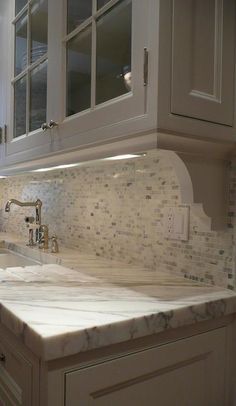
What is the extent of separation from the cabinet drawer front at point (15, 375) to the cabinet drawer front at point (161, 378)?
10 centimetres

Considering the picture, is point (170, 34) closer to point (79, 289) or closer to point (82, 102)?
point (82, 102)

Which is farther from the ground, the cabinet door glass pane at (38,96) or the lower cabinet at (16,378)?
the cabinet door glass pane at (38,96)

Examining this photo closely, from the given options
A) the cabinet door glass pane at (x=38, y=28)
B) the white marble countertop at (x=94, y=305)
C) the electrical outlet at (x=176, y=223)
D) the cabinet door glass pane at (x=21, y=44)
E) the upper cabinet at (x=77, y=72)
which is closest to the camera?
the white marble countertop at (x=94, y=305)

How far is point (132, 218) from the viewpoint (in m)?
1.21

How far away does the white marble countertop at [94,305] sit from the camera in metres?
0.61

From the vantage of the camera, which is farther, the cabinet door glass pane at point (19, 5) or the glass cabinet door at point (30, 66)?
the cabinet door glass pane at point (19, 5)

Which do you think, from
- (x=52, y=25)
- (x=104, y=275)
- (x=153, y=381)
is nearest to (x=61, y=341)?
(x=153, y=381)

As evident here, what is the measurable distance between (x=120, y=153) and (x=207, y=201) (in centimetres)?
25

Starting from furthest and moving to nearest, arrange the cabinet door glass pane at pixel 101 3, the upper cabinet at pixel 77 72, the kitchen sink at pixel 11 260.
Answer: the kitchen sink at pixel 11 260 → the cabinet door glass pane at pixel 101 3 → the upper cabinet at pixel 77 72

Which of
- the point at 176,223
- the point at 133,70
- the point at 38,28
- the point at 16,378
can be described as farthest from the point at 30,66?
the point at 16,378

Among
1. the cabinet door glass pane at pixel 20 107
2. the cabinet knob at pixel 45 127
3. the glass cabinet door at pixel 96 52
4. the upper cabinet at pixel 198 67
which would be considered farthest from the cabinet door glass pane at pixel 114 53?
the cabinet door glass pane at pixel 20 107

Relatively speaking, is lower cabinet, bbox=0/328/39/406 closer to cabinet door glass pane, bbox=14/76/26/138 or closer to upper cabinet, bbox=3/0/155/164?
upper cabinet, bbox=3/0/155/164

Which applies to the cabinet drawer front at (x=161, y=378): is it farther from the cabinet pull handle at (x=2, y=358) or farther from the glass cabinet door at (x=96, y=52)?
the glass cabinet door at (x=96, y=52)

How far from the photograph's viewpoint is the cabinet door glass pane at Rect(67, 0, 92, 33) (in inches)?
36.3
